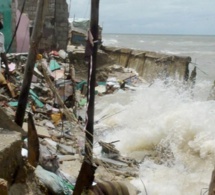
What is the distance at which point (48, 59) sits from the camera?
13773 mm

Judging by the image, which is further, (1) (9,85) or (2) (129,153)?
(1) (9,85)

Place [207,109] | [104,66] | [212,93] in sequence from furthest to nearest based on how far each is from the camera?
1. [104,66]
2. [212,93]
3. [207,109]

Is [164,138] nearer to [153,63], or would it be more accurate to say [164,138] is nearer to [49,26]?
[49,26]

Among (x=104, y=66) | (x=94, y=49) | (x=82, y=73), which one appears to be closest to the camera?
(x=94, y=49)

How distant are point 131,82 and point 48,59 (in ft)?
16.3

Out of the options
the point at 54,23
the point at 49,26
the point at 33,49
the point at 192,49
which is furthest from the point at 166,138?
the point at 192,49

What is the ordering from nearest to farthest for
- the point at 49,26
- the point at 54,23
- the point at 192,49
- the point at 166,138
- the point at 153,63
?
the point at 166,138 → the point at 49,26 → the point at 54,23 → the point at 153,63 → the point at 192,49

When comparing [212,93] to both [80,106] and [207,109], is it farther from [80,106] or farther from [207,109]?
[80,106]

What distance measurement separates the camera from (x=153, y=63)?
742 inches

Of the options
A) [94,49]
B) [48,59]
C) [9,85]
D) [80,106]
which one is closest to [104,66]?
[48,59]

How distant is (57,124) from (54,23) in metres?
8.70

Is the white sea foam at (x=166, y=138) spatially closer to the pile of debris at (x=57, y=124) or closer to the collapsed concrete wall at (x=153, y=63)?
the pile of debris at (x=57, y=124)

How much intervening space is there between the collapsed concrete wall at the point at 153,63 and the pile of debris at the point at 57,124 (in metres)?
3.12

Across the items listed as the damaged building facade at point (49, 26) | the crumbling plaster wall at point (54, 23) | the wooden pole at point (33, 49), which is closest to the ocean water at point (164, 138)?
the wooden pole at point (33, 49)
